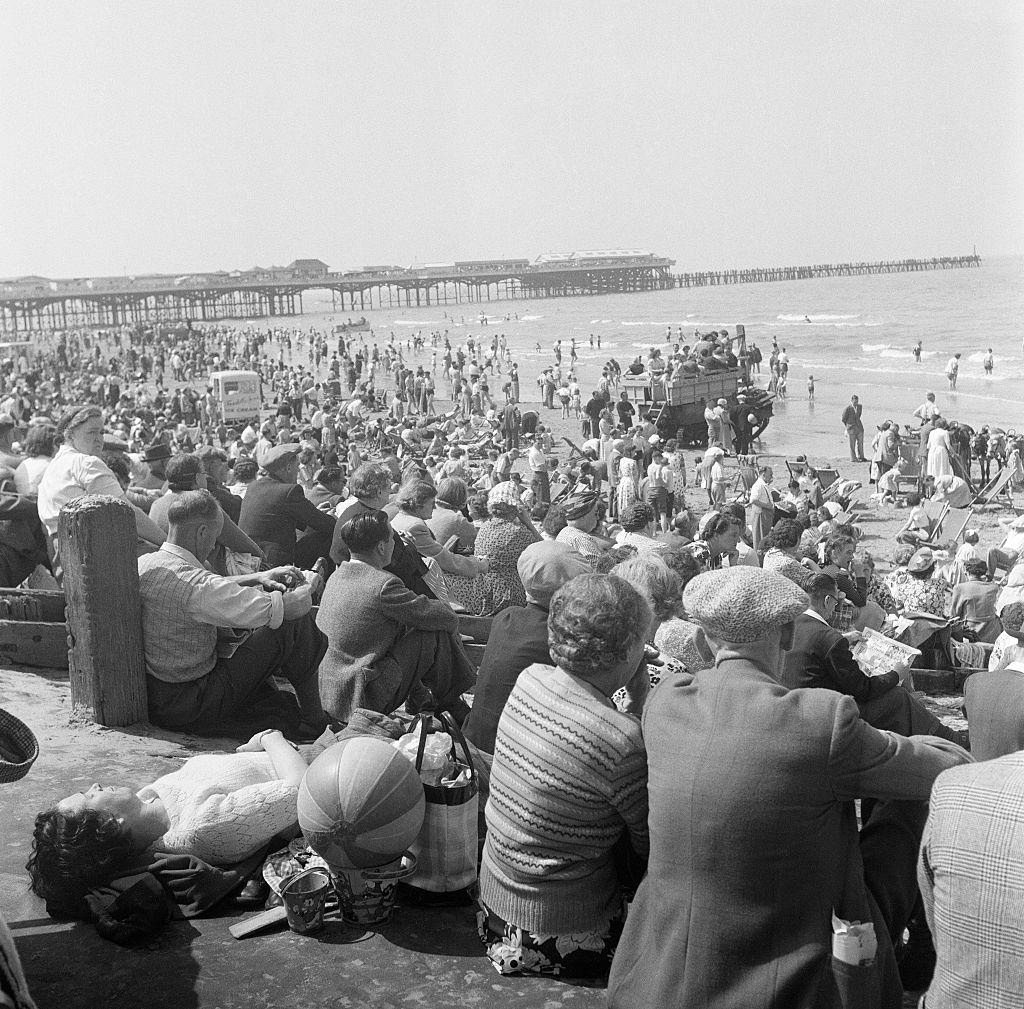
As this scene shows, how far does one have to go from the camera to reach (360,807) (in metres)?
3.27

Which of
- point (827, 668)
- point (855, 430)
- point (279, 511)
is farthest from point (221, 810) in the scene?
point (855, 430)

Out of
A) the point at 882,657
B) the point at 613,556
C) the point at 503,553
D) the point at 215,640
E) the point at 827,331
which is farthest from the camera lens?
the point at 827,331

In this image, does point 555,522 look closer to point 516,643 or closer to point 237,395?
point 516,643

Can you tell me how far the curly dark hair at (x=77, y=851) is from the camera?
10.7 feet

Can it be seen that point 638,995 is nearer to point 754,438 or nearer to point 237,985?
point 237,985

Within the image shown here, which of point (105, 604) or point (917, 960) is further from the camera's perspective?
point (105, 604)

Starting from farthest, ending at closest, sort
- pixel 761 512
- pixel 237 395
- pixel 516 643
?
1. pixel 237 395
2. pixel 761 512
3. pixel 516 643

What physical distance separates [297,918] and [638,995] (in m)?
1.08

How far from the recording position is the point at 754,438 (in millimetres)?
27297

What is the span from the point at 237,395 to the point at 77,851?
34.8 metres

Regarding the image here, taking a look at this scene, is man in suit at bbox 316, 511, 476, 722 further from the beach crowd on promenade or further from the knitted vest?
the knitted vest

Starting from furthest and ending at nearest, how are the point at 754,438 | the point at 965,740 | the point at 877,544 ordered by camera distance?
the point at 754,438
the point at 877,544
the point at 965,740

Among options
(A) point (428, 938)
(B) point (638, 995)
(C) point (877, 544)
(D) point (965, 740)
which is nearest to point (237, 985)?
(A) point (428, 938)

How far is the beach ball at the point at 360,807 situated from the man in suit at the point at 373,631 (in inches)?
37.6
